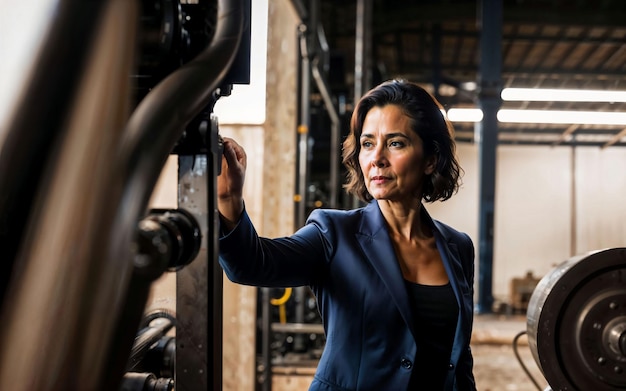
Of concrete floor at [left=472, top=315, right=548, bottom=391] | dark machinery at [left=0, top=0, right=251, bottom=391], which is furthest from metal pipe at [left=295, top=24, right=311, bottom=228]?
dark machinery at [left=0, top=0, right=251, bottom=391]

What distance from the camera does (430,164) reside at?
138cm

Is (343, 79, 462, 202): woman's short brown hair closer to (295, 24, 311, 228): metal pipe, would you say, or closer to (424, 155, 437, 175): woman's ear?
(424, 155, 437, 175): woman's ear

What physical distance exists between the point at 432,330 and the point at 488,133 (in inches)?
175

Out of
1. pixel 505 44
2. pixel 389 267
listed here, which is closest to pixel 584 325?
pixel 389 267

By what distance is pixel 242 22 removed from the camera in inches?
30.7

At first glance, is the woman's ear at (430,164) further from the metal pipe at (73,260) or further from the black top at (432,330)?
the metal pipe at (73,260)

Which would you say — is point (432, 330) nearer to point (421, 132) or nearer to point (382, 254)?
point (382, 254)

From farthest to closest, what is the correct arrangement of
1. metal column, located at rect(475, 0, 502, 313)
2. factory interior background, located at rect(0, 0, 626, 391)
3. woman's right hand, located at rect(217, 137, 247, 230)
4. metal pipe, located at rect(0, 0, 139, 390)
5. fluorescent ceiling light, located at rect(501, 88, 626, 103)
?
fluorescent ceiling light, located at rect(501, 88, 626, 103) → metal column, located at rect(475, 0, 502, 313) → factory interior background, located at rect(0, 0, 626, 391) → woman's right hand, located at rect(217, 137, 247, 230) → metal pipe, located at rect(0, 0, 139, 390)

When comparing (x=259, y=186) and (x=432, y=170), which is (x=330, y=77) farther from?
(x=432, y=170)

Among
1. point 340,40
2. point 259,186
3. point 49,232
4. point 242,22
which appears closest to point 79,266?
point 49,232

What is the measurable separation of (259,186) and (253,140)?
0.82 ft

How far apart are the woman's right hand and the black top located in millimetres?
A: 460

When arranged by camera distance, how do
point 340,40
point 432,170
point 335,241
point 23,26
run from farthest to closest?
1. point 340,40
2. point 432,170
3. point 335,241
4. point 23,26

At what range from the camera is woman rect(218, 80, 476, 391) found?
118 centimetres
